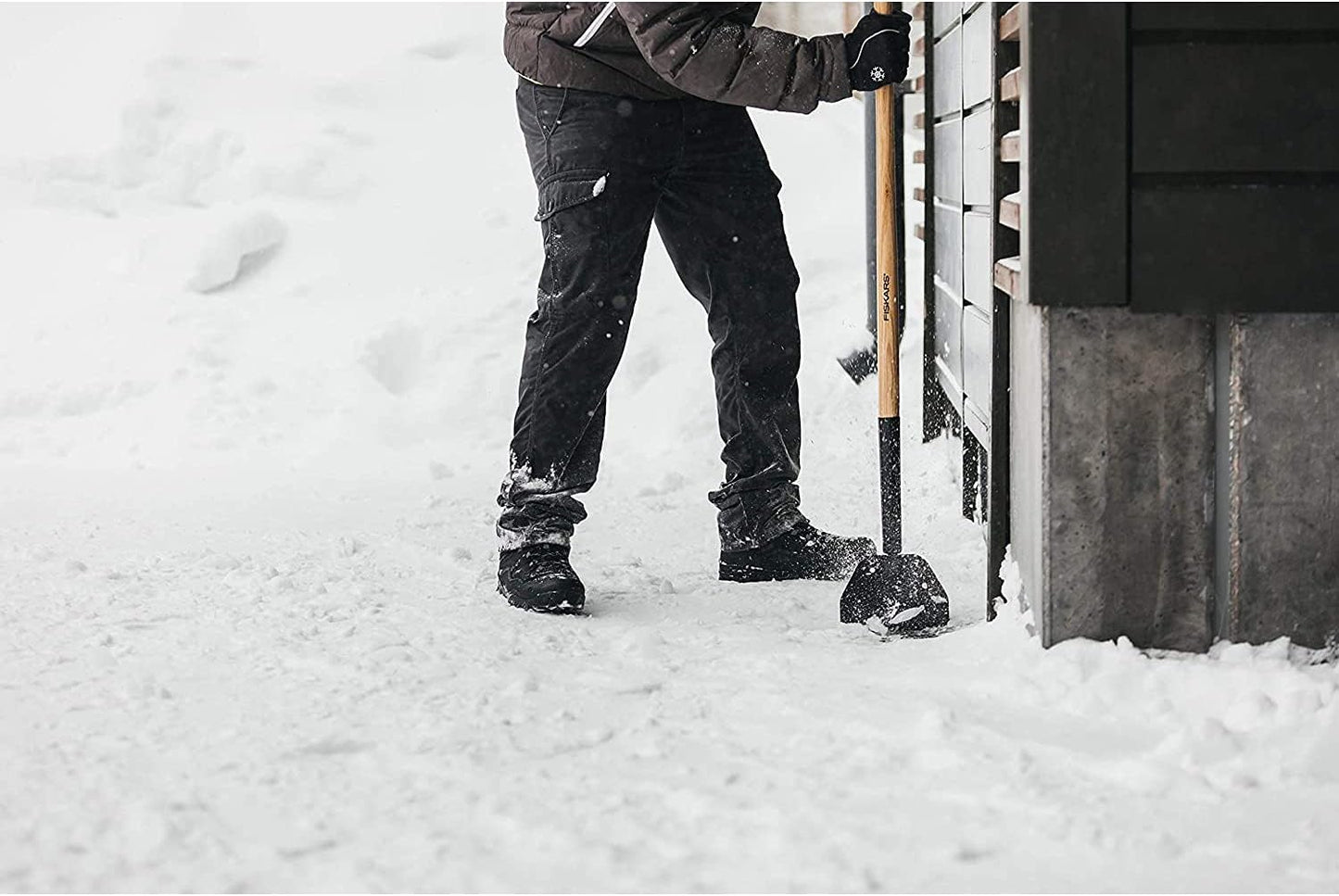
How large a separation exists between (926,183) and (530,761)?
10.8 feet

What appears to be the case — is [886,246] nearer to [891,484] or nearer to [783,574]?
[891,484]

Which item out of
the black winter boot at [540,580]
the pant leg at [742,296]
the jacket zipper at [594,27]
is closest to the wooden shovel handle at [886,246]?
the pant leg at [742,296]

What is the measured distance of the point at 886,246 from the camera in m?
3.27

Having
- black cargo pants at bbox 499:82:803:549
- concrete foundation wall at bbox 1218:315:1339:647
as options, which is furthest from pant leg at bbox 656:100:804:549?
concrete foundation wall at bbox 1218:315:1339:647

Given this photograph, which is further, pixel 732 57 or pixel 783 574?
pixel 783 574

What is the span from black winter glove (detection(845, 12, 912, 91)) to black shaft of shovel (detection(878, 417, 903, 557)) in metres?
0.75

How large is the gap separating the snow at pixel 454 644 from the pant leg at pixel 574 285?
0.28 m

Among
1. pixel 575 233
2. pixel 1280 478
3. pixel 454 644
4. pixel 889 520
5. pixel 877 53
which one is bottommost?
pixel 454 644

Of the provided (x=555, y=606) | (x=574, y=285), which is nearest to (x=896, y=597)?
(x=555, y=606)

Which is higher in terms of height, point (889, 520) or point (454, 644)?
point (889, 520)

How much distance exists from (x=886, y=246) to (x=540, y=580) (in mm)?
1085

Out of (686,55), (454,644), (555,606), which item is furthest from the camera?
(555,606)

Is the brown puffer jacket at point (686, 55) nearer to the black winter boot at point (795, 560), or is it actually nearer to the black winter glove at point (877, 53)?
the black winter glove at point (877, 53)

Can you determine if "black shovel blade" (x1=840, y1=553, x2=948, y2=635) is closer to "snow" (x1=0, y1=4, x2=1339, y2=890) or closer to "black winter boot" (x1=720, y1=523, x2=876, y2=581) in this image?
"snow" (x1=0, y1=4, x2=1339, y2=890)
